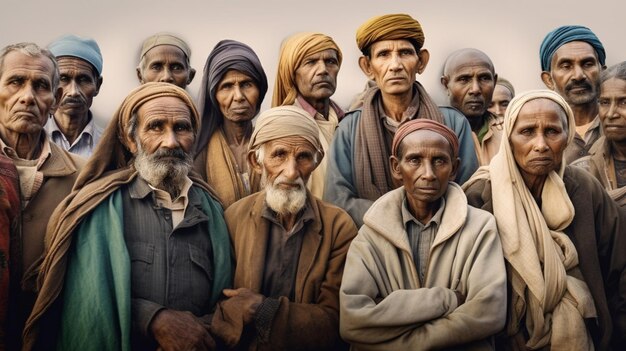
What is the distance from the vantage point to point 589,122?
9.87m

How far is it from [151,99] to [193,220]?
3.09 ft

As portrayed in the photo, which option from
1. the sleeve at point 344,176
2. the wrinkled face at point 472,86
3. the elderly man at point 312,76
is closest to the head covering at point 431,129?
the sleeve at point 344,176

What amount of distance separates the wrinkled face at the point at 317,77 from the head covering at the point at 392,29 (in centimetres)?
51

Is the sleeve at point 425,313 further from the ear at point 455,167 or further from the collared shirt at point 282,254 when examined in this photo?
the ear at point 455,167

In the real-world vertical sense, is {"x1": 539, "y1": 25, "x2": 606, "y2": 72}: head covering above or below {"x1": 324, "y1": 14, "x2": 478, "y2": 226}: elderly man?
above

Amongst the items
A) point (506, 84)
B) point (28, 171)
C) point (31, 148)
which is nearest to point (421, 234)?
point (28, 171)

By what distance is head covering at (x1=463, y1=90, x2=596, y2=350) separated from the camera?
23.1 ft

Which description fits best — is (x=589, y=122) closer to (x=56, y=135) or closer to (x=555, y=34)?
(x=555, y=34)

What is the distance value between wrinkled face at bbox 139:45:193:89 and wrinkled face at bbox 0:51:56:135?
72.2 inches

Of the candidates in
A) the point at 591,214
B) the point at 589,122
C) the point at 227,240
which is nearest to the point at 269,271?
the point at 227,240

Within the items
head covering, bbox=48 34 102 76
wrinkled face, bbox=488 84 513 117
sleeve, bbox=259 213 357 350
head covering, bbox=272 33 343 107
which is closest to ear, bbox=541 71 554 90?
wrinkled face, bbox=488 84 513 117

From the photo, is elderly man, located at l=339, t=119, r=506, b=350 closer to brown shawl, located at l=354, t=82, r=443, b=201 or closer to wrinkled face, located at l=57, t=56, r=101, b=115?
brown shawl, located at l=354, t=82, r=443, b=201

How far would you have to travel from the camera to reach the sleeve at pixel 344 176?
771cm

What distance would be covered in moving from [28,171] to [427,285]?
292cm
